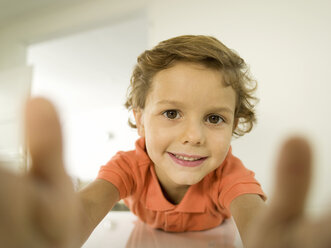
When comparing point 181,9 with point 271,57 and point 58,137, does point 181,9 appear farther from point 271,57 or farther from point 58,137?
point 58,137

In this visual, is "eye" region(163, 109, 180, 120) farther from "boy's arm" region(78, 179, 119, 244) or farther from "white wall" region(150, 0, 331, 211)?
"white wall" region(150, 0, 331, 211)

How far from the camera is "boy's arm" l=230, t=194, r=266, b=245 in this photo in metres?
0.33

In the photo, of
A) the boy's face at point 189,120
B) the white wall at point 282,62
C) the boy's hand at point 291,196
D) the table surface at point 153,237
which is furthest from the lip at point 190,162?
the white wall at point 282,62

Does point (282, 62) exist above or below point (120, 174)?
above

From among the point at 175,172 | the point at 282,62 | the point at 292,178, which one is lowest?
the point at 175,172

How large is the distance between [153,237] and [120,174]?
0.12 metres

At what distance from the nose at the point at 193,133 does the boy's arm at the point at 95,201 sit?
0.16 meters

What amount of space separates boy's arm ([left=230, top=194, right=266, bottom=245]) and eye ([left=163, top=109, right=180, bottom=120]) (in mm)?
155

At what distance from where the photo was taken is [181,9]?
105cm

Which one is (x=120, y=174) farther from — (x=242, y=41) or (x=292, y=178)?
(x=242, y=41)

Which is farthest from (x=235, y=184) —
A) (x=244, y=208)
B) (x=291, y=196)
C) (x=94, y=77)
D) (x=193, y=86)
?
(x=94, y=77)

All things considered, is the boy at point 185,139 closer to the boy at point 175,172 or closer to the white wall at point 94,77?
the boy at point 175,172

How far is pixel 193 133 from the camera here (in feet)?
1.23

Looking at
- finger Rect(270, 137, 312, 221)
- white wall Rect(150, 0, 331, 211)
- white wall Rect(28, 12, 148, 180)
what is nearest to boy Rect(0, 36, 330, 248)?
finger Rect(270, 137, 312, 221)
